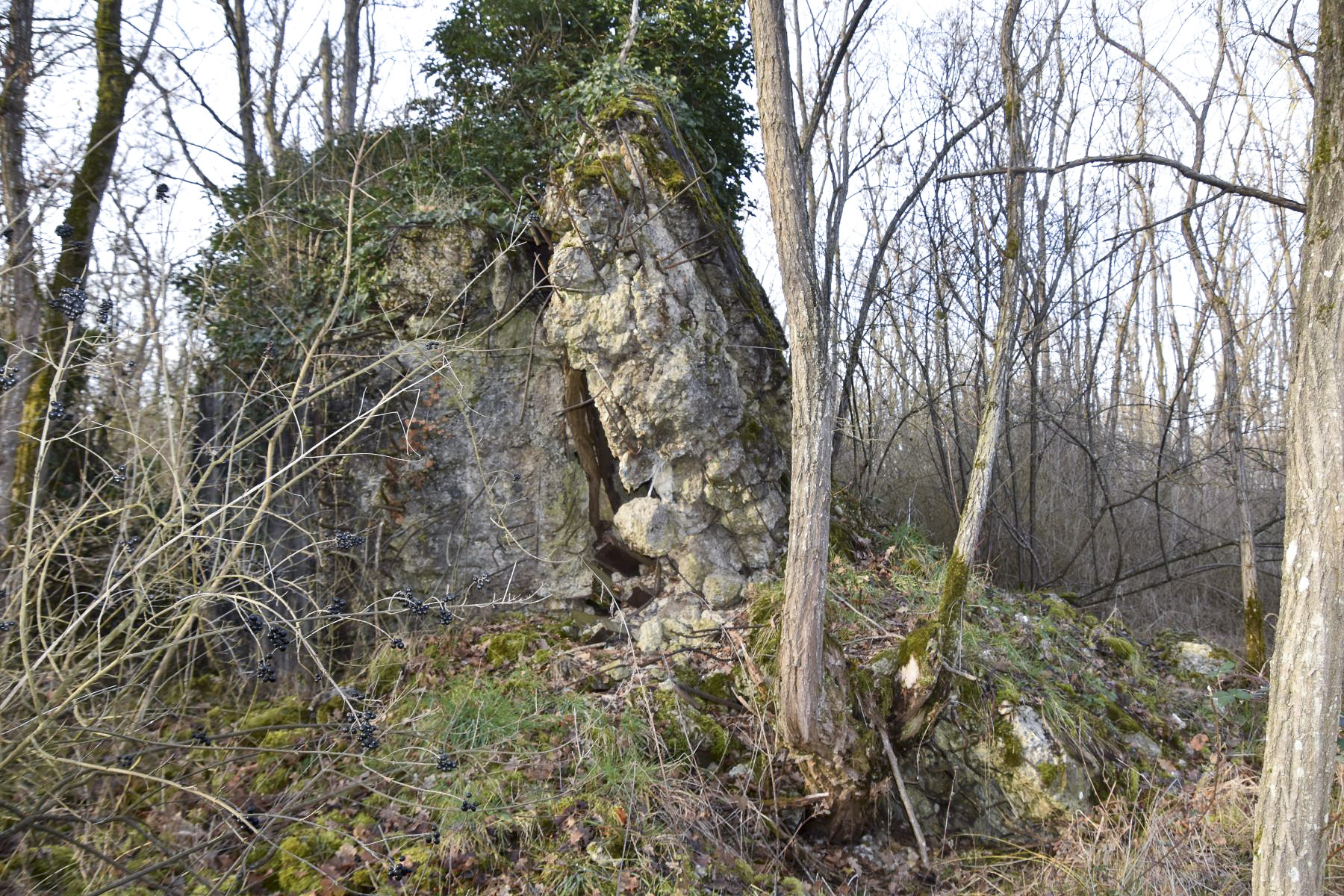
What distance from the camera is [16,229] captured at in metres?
4.55

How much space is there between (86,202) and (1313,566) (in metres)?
7.03

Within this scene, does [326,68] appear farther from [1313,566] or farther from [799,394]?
[1313,566]

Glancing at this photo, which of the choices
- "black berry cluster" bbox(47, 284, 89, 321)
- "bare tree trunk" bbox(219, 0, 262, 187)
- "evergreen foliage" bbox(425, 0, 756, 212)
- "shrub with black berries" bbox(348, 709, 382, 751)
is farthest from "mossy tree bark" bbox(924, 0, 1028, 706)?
"bare tree trunk" bbox(219, 0, 262, 187)

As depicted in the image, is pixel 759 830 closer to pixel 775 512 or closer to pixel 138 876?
pixel 775 512

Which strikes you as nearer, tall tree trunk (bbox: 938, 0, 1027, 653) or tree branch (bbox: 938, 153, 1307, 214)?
tree branch (bbox: 938, 153, 1307, 214)

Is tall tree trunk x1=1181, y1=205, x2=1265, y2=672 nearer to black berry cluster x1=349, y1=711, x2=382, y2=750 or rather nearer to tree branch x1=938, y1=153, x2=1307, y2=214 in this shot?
tree branch x1=938, y1=153, x2=1307, y2=214

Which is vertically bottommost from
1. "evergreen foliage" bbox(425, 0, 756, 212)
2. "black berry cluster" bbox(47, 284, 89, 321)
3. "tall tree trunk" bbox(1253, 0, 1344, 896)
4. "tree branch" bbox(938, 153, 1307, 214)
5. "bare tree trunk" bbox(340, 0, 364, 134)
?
"tall tree trunk" bbox(1253, 0, 1344, 896)

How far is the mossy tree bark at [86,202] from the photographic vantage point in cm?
495

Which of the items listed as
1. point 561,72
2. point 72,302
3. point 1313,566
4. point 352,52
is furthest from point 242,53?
point 1313,566

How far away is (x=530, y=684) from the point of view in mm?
4887

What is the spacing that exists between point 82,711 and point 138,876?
1425mm

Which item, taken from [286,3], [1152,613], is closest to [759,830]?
[1152,613]

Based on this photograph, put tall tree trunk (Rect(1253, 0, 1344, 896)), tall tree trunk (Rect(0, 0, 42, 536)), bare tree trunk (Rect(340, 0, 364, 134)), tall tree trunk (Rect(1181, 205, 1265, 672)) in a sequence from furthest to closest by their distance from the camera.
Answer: bare tree trunk (Rect(340, 0, 364, 134)) < tall tree trunk (Rect(1181, 205, 1265, 672)) < tall tree trunk (Rect(0, 0, 42, 536)) < tall tree trunk (Rect(1253, 0, 1344, 896))

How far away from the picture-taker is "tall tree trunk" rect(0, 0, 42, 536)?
459 centimetres
